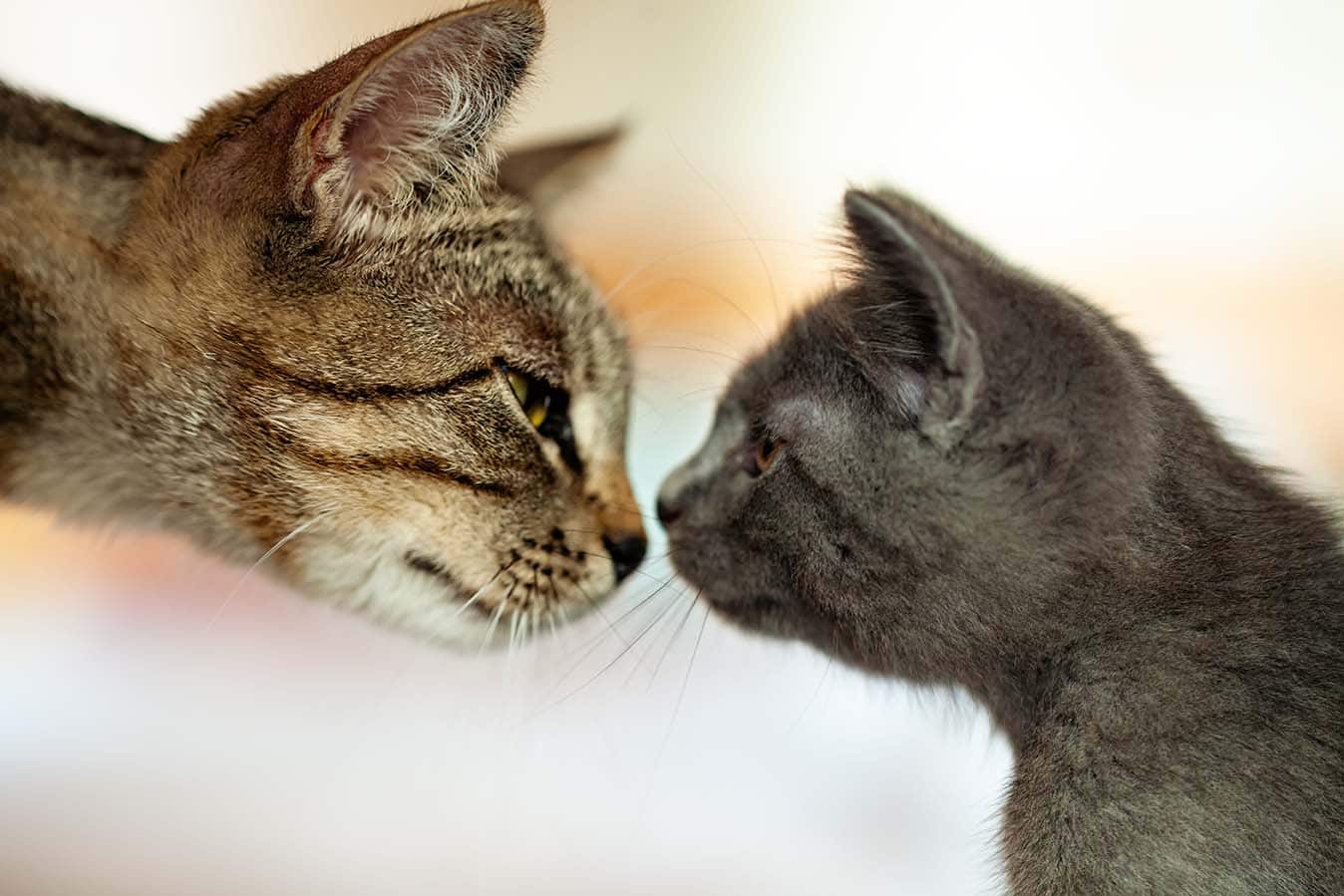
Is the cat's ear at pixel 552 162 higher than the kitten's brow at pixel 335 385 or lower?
higher

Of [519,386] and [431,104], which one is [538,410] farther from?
[431,104]

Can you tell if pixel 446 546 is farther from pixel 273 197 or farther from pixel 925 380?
pixel 925 380

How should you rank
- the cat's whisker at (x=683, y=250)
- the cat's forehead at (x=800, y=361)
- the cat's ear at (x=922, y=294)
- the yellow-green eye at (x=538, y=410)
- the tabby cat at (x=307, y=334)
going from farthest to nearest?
the cat's whisker at (x=683, y=250) < the yellow-green eye at (x=538, y=410) < the cat's forehead at (x=800, y=361) < the tabby cat at (x=307, y=334) < the cat's ear at (x=922, y=294)

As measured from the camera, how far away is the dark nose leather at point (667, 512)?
1159mm

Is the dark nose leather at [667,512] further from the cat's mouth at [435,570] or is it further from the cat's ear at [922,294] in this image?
the cat's ear at [922,294]

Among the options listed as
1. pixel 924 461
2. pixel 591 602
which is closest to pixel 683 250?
pixel 591 602

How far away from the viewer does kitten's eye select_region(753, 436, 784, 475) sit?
1.05m

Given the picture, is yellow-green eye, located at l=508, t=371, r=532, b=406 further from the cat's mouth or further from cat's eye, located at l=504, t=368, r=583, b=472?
the cat's mouth

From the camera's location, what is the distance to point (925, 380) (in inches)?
35.1

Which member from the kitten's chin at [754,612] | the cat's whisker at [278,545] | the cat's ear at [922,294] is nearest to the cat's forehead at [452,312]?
the cat's whisker at [278,545]

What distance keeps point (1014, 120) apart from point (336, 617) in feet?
3.20

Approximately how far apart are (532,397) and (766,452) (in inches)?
9.8

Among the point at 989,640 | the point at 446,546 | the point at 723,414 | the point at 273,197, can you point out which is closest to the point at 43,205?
the point at 273,197

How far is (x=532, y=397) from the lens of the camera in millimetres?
1147
